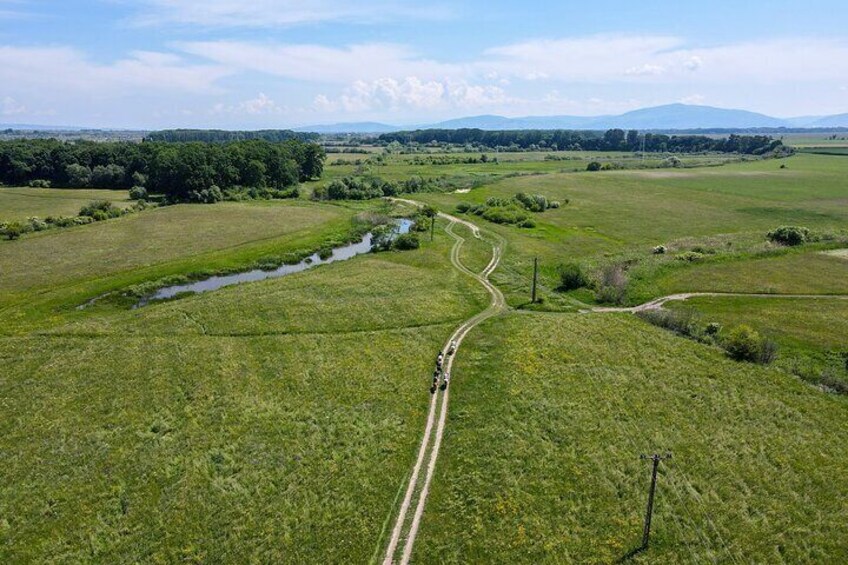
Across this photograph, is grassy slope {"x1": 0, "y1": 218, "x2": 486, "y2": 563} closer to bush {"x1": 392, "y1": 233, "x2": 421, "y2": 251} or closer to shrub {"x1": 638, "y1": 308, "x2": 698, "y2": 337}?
shrub {"x1": 638, "y1": 308, "x2": 698, "y2": 337}

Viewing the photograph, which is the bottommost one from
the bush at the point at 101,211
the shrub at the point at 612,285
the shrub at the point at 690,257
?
the shrub at the point at 612,285

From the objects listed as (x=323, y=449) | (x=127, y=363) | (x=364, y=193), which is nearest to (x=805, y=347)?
(x=323, y=449)

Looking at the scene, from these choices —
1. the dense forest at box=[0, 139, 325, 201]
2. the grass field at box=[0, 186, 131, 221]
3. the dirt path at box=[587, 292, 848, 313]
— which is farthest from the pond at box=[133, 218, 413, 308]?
the grass field at box=[0, 186, 131, 221]

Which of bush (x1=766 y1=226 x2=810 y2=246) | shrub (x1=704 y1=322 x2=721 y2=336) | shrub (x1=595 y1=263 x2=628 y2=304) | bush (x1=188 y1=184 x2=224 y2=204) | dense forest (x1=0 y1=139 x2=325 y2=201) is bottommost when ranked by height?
shrub (x1=704 y1=322 x2=721 y2=336)

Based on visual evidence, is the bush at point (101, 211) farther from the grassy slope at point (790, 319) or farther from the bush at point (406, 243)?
the grassy slope at point (790, 319)

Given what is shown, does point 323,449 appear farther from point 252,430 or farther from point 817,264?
point 817,264

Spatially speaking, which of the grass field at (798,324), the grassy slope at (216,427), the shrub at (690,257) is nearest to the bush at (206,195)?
the grassy slope at (216,427)
